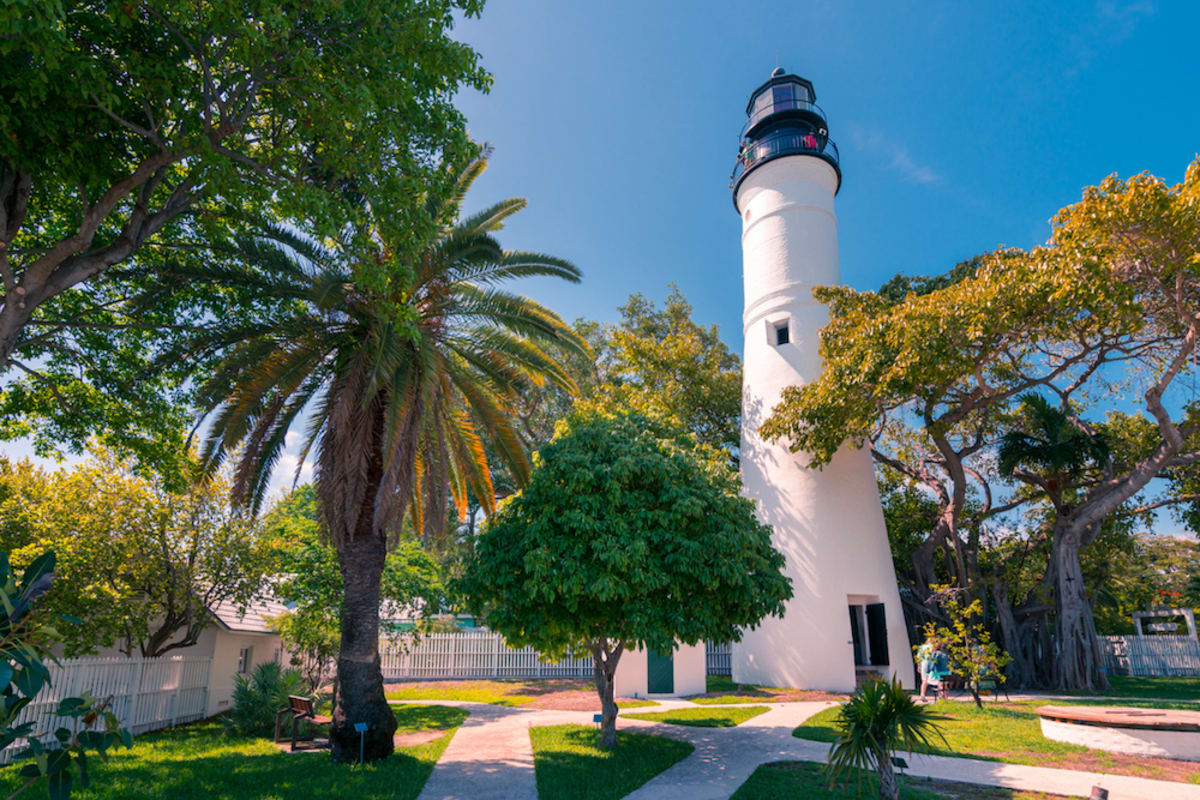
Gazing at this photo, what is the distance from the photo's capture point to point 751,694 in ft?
55.9

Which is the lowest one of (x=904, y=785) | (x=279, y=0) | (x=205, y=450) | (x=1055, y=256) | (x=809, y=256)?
(x=904, y=785)

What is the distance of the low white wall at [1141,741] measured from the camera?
9.27 metres

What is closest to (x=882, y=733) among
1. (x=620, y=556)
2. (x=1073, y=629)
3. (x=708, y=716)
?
(x=620, y=556)

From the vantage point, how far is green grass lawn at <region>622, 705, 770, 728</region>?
1274 centimetres

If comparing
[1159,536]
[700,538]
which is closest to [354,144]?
[700,538]

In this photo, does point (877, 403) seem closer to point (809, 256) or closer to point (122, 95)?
point (809, 256)

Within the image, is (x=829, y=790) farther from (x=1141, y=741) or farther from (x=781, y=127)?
(x=781, y=127)

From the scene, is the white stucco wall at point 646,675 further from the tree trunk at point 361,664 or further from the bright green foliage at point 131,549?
the bright green foliage at point 131,549

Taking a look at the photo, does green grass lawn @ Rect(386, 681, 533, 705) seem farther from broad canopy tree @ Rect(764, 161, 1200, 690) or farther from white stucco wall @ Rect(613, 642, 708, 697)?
broad canopy tree @ Rect(764, 161, 1200, 690)

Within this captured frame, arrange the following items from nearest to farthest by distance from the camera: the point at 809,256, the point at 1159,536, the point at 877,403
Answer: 1. the point at 877,403
2. the point at 809,256
3. the point at 1159,536

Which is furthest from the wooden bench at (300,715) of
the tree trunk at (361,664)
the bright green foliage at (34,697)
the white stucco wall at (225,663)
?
the bright green foliage at (34,697)

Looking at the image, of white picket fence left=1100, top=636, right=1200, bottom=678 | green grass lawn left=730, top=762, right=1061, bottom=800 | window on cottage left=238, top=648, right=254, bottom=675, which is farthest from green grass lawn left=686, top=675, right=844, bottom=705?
white picket fence left=1100, top=636, right=1200, bottom=678

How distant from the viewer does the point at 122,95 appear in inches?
309

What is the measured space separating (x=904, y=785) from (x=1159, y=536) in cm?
4402
